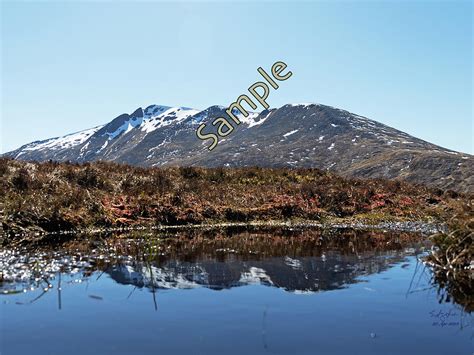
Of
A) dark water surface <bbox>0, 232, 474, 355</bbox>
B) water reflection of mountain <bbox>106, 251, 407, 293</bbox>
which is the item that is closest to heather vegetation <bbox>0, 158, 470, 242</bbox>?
dark water surface <bbox>0, 232, 474, 355</bbox>

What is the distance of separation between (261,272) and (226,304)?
3316 mm

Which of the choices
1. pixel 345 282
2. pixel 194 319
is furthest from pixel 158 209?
pixel 194 319

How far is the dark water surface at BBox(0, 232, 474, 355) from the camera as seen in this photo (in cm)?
686

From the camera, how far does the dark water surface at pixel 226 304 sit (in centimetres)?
686

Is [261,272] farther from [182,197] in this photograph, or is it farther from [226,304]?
[182,197]

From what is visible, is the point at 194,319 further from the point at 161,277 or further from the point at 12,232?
the point at 12,232

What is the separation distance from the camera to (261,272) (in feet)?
40.0

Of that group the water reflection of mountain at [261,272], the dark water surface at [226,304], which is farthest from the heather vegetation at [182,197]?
the water reflection of mountain at [261,272]

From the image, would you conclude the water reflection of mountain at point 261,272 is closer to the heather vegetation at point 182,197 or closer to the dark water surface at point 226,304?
the dark water surface at point 226,304

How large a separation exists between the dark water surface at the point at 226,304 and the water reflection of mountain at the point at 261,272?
28 mm

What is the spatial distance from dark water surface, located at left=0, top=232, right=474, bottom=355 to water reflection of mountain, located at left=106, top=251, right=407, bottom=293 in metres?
0.03

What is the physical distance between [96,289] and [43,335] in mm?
2990

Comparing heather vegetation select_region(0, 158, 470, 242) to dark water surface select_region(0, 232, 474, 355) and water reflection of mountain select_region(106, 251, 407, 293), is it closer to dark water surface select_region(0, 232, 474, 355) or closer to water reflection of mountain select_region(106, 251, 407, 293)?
dark water surface select_region(0, 232, 474, 355)

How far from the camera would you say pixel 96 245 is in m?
16.8
